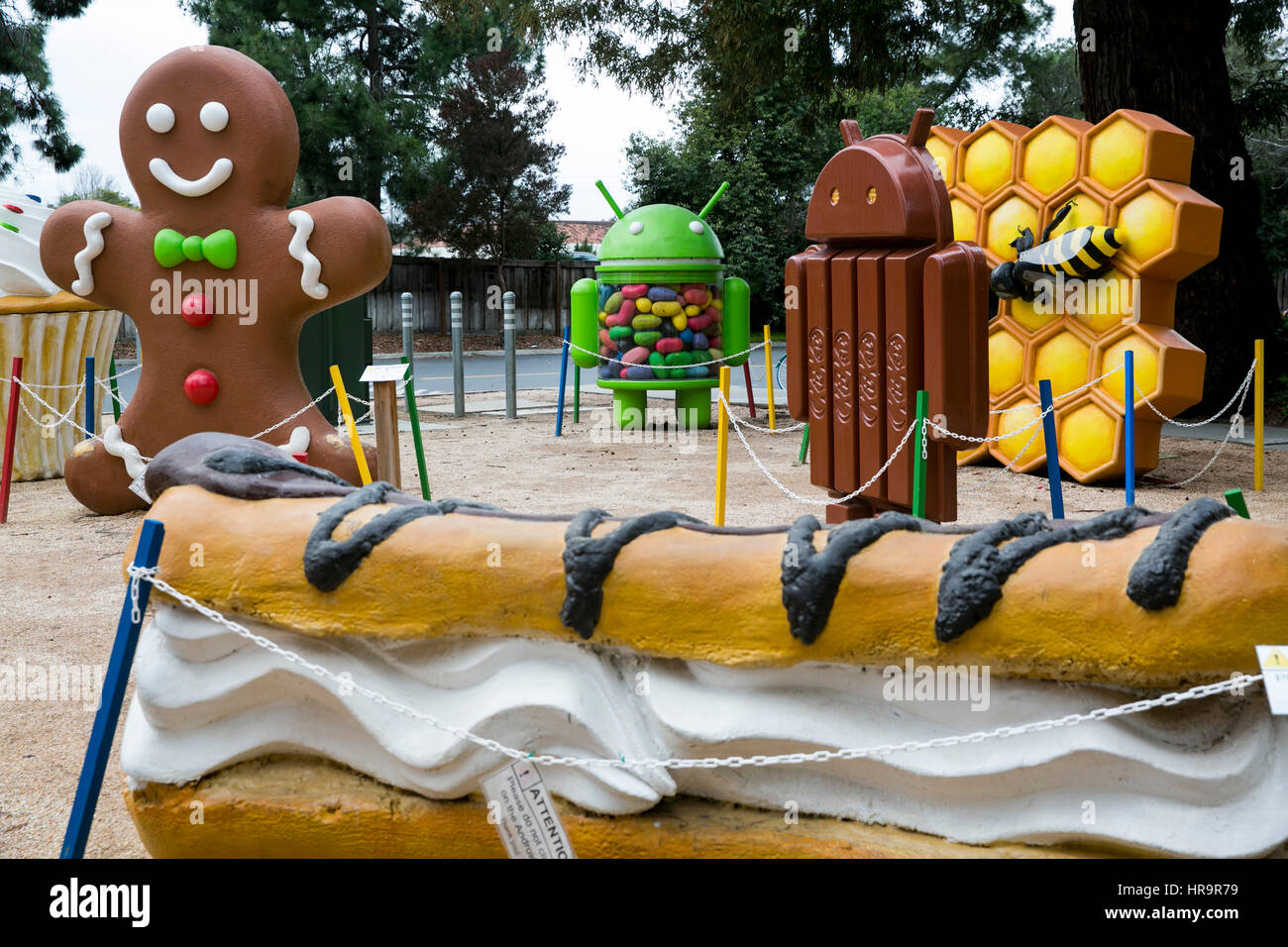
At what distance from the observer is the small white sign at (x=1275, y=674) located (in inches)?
71.5

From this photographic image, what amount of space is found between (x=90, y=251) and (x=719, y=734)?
19.4 ft

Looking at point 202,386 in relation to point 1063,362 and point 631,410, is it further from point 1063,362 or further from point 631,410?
point 1063,362

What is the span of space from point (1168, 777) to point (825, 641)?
2.00ft

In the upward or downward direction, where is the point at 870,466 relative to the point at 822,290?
downward

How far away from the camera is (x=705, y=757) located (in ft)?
7.41

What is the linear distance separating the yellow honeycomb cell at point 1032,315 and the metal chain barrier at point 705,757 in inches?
267

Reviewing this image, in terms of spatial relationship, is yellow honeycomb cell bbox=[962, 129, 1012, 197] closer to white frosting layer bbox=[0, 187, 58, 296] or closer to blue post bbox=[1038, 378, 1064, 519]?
blue post bbox=[1038, 378, 1064, 519]

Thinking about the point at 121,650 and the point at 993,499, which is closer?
the point at 121,650

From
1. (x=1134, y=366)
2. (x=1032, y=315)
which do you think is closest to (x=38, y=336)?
(x=1032, y=315)

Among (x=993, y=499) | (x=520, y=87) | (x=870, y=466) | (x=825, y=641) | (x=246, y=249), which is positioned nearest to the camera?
(x=825, y=641)

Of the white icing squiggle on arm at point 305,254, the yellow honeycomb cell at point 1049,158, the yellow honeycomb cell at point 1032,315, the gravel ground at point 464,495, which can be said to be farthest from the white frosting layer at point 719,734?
the yellow honeycomb cell at point 1049,158

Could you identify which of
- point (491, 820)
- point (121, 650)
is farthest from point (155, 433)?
point (491, 820)

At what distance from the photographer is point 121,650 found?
2414 mm

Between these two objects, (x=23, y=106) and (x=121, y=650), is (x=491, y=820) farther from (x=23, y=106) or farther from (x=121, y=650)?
(x=23, y=106)
